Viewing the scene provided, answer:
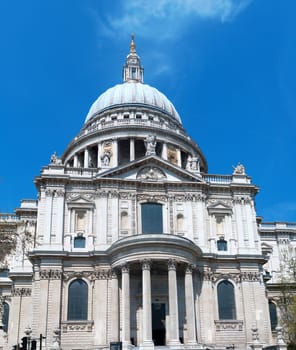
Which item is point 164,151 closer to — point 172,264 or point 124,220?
point 124,220

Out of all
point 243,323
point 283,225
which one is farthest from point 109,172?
point 283,225

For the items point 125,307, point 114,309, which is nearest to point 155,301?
point 114,309

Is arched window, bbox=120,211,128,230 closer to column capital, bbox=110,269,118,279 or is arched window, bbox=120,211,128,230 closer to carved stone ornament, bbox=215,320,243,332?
column capital, bbox=110,269,118,279

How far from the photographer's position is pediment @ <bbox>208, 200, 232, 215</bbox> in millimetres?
44969

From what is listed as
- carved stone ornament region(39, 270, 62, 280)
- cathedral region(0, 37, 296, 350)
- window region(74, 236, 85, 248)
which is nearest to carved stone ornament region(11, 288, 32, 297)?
cathedral region(0, 37, 296, 350)

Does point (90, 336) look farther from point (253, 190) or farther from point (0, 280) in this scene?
point (253, 190)

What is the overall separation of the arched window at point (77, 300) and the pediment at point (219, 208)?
14259mm

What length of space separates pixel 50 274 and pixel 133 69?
151 feet

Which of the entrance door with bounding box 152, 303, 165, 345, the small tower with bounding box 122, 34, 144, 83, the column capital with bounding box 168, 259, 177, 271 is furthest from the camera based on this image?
the small tower with bounding box 122, 34, 144, 83

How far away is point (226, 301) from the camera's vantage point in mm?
41625

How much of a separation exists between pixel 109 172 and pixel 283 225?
26.4m

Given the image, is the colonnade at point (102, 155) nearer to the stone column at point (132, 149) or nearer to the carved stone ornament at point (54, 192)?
the stone column at point (132, 149)

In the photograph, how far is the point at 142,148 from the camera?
5962cm

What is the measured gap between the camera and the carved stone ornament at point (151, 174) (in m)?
44.9
